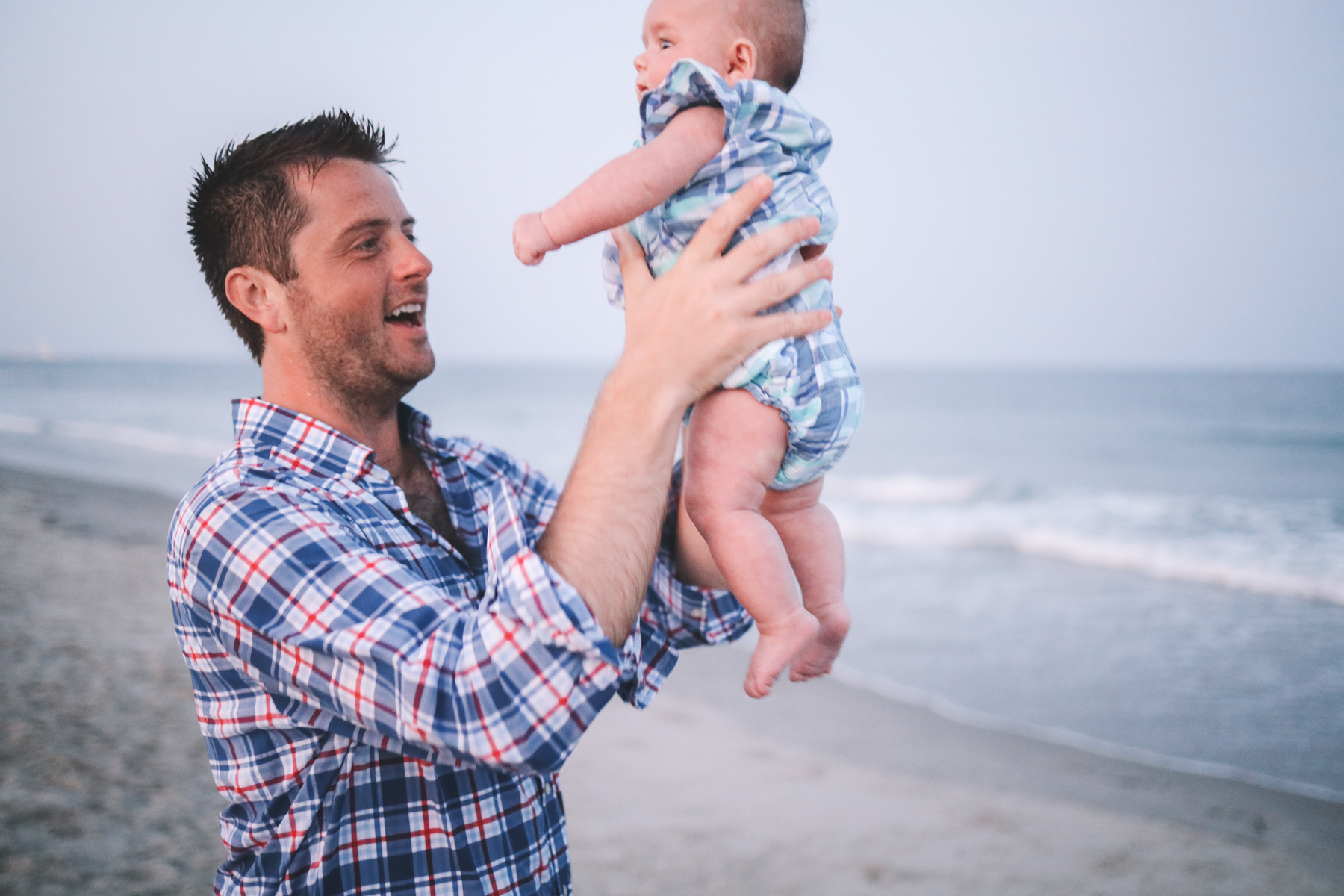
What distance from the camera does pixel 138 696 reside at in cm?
488

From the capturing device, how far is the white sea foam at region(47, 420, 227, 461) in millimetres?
17016

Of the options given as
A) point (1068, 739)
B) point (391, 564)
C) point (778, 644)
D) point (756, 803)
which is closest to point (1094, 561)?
point (1068, 739)

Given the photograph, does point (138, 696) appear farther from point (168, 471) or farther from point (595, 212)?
point (168, 471)

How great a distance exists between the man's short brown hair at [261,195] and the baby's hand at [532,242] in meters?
0.56

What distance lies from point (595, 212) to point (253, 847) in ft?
3.64

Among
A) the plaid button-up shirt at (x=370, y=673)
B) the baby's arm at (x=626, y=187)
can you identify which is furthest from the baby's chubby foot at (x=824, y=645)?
the baby's arm at (x=626, y=187)

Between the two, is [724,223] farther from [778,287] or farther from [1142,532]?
[1142,532]

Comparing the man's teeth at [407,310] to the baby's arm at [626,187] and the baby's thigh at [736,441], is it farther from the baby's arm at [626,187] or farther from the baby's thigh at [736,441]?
the baby's thigh at [736,441]

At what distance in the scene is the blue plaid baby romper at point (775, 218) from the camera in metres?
1.43

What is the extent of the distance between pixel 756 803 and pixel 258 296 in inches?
141

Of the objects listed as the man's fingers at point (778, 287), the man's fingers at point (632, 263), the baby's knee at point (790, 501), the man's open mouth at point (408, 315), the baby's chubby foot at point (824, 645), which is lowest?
the baby's chubby foot at point (824, 645)

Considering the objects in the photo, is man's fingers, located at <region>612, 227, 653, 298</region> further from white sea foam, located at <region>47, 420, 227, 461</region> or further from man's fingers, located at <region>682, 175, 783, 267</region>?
white sea foam, located at <region>47, 420, 227, 461</region>

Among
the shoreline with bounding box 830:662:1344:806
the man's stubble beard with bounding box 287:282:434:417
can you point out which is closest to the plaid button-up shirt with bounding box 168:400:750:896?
the man's stubble beard with bounding box 287:282:434:417

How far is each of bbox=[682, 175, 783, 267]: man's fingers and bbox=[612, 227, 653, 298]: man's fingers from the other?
104 millimetres
